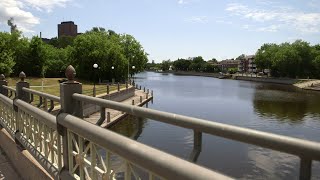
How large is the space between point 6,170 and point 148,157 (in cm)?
612

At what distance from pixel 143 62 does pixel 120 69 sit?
876 inches

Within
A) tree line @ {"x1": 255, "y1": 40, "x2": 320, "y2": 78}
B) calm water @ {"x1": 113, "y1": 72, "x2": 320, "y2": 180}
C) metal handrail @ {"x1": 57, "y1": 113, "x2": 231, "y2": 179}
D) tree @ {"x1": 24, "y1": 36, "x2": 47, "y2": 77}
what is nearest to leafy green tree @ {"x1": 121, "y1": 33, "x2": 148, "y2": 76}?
tree @ {"x1": 24, "y1": 36, "x2": 47, "y2": 77}

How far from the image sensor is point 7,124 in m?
8.63

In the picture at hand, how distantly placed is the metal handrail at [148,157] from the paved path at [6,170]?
4271 millimetres

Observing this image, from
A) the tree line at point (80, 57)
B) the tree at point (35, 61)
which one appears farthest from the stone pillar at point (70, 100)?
the tree at point (35, 61)

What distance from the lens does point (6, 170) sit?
7.31 m

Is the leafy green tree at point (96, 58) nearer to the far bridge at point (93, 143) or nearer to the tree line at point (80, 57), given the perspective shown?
the tree line at point (80, 57)

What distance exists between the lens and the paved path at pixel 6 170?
6867 mm

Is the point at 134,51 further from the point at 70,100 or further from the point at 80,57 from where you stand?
the point at 70,100

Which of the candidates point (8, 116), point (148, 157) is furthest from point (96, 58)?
point (148, 157)

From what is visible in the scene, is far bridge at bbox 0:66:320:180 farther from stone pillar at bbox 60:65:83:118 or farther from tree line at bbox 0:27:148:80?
tree line at bbox 0:27:148:80

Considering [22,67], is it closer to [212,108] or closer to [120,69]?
[120,69]

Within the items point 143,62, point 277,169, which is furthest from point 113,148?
point 143,62

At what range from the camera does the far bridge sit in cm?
191
